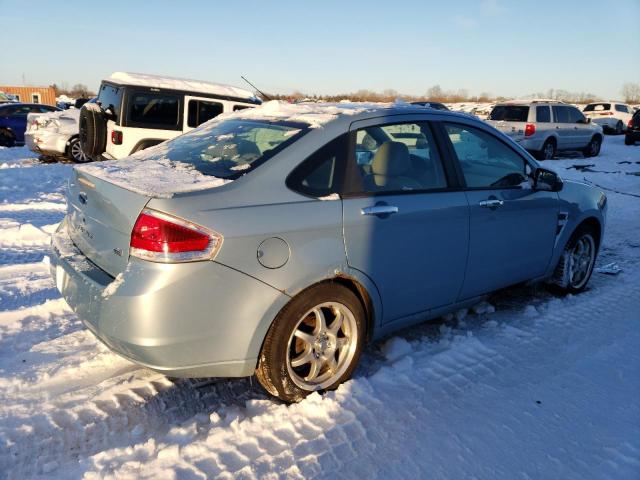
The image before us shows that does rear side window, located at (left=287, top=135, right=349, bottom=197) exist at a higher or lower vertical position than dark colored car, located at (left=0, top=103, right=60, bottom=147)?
higher

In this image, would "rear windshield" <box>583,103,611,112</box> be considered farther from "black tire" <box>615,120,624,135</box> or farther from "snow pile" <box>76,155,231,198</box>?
"snow pile" <box>76,155,231,198</box>

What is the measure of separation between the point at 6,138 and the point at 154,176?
16.0m

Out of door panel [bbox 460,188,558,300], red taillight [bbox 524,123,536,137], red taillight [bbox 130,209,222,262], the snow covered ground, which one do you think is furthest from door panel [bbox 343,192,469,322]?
red taillight [bbox 524,123,536,137]

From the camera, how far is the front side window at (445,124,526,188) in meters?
3.74

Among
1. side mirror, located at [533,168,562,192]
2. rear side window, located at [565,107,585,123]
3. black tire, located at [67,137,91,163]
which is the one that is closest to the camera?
side mirror, located at [533,168,562,192]

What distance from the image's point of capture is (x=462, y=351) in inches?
143

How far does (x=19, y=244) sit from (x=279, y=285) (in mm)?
4298

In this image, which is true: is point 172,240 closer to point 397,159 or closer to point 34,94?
point 397,159

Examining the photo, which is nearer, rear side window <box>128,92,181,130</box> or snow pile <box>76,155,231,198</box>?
snow pile <box>76,155,231,198</box>

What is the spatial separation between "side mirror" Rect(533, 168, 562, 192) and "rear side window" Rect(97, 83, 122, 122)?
22.9 ft

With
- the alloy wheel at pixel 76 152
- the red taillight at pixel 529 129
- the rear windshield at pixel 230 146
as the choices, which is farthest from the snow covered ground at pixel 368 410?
the red taillight at pixel 529 129

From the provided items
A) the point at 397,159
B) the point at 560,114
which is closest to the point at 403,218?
the point at 397,159

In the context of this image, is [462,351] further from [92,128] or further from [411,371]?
[92,128]

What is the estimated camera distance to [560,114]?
15742 mm
